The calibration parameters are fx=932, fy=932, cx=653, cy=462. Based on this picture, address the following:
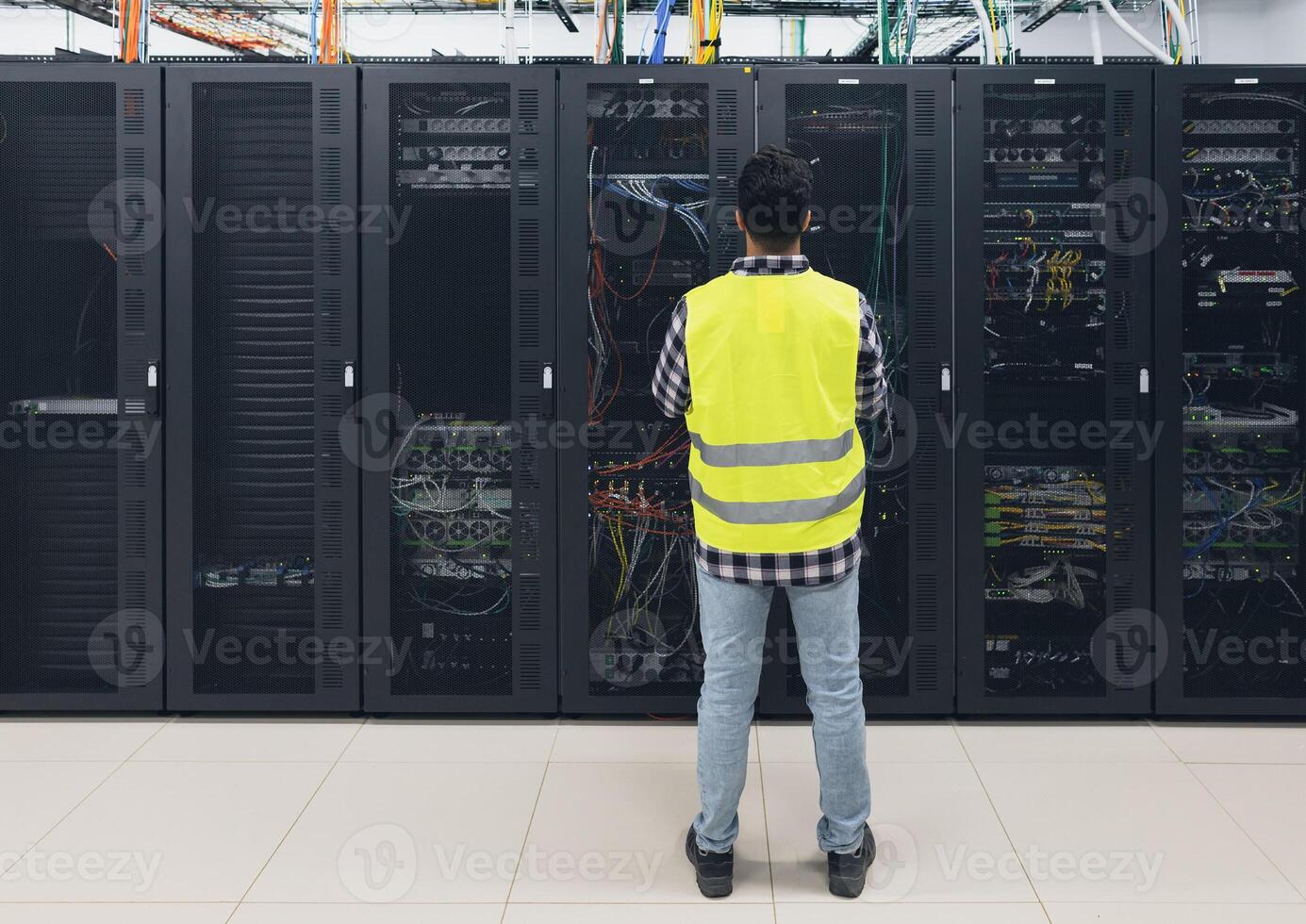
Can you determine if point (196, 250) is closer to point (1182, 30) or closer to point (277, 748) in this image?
point (277, 748)

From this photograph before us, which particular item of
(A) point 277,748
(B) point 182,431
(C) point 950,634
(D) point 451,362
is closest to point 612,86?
(D) point 451,362

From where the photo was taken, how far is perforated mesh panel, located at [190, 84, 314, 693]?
2.73 m

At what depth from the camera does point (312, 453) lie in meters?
2.76

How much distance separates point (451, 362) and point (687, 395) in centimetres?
108

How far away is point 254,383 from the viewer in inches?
109

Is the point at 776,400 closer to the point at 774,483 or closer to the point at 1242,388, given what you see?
the point at 774,483

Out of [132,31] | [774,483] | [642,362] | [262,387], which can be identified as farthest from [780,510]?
[132,31]

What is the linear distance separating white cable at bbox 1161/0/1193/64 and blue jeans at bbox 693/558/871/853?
2156 millimetres

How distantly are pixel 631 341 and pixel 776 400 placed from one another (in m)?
1.03

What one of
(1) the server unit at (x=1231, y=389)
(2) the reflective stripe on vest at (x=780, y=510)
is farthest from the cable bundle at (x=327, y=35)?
(1) the server unit at (x=1231, y=389)

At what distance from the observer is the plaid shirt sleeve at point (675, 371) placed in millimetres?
1841

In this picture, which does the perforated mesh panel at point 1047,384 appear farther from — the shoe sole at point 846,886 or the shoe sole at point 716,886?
the shoe sole at point 716,886

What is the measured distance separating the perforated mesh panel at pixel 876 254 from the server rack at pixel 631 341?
22 centimetres

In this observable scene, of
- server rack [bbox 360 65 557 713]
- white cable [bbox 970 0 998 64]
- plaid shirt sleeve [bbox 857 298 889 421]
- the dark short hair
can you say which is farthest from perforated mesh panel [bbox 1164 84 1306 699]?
server rack [bbox 360 65 557 713]
